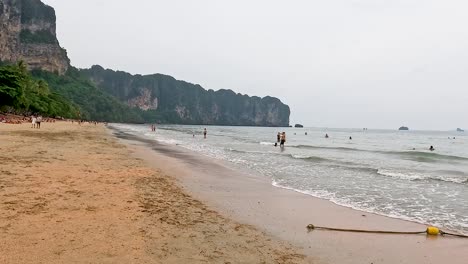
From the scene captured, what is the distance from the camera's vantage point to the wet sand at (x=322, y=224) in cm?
664

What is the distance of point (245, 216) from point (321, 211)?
2590 millimetres

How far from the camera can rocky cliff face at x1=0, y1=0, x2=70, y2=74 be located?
145m

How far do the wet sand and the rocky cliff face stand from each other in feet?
523

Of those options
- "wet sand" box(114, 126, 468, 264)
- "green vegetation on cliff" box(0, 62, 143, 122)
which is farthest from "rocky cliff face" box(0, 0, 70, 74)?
"wet sand" box(114, 126, 468, 264)

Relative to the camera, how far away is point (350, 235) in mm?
7836

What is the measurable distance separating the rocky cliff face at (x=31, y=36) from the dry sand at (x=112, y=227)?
159320 mm

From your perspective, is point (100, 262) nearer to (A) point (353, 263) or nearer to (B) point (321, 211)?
(A) point (353, 263)

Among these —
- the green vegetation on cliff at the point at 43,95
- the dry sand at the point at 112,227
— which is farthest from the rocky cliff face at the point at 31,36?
the dry sand at the point at 112,227

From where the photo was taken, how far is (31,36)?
167250mm

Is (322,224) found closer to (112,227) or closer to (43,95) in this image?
(112,227)

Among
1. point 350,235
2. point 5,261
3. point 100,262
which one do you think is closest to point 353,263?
point 350,235

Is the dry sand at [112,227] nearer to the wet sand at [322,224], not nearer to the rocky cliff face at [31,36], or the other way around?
the wet sand at [322,224]

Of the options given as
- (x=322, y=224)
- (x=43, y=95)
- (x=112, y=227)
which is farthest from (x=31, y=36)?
(x=322, y=224)

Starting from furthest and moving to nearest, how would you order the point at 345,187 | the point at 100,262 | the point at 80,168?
the point at 345,187 < the point at 80,168 < the point at 100,262
